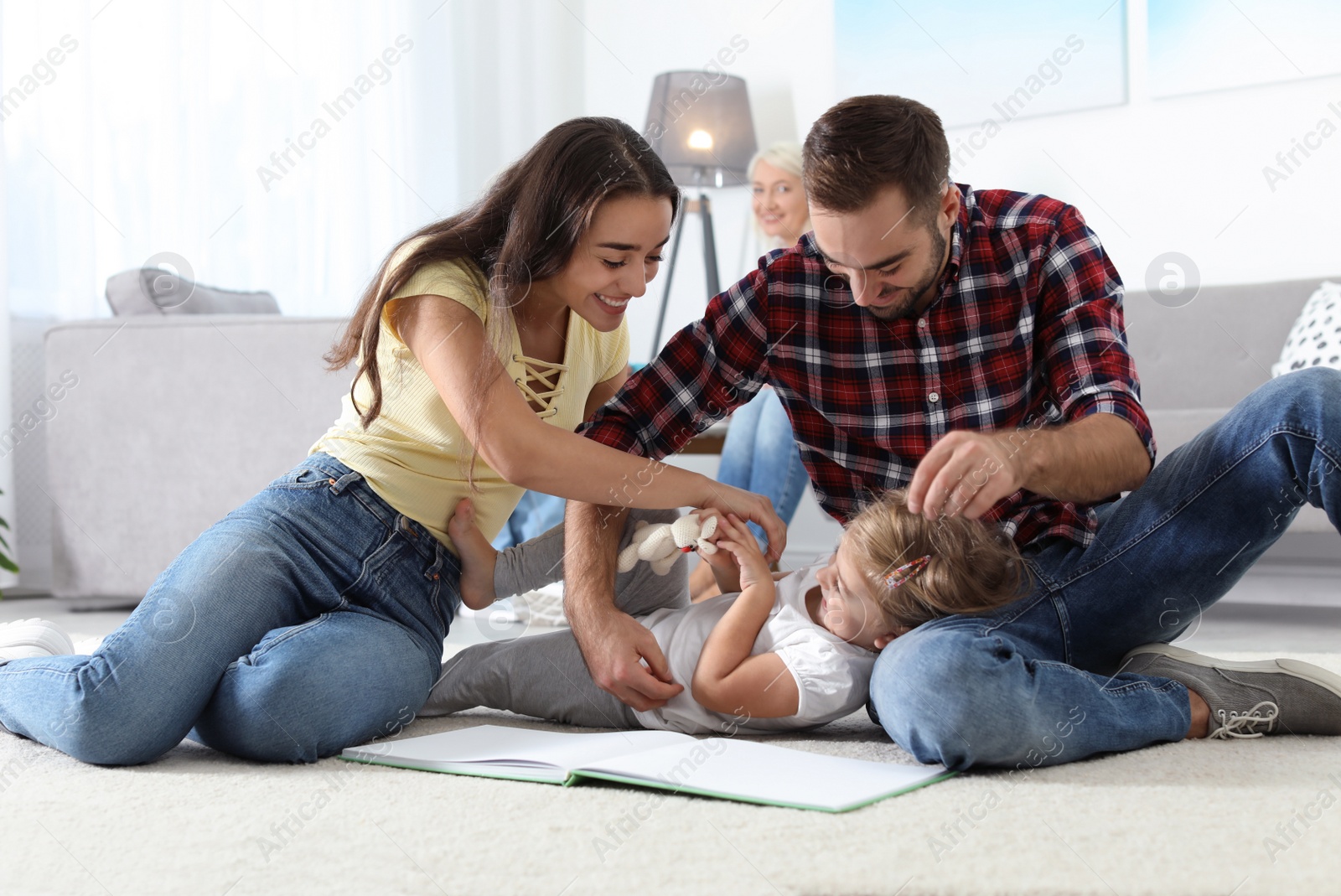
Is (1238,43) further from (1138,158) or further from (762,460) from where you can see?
(762,460)

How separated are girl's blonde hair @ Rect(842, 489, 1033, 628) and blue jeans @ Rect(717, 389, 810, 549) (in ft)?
3.54

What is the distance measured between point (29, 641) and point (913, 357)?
3.50 ft

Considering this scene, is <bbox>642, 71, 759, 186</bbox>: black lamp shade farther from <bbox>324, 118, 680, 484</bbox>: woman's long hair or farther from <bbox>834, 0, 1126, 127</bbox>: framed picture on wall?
<bbox>324, 118, 680, 484</bbox>: woman's long hair

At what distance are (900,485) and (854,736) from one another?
11.6 inches

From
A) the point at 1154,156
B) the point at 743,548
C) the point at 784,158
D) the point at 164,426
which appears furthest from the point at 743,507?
the point at 1154,156

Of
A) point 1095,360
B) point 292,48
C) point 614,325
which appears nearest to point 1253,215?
point 1095,360

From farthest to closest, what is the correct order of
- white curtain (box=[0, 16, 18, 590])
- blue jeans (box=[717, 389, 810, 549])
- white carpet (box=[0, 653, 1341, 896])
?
1. white curtain (box=[0, 16, 18, 590])
2. blue jeans (box=[717, 389, 810, 549])
3. white carpet (box=[0, 653, 1341, 896])

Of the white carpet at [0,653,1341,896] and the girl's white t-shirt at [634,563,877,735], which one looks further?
the girl's white t-shirt at [634,563,877,735]

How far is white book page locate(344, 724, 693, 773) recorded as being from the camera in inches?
42.3

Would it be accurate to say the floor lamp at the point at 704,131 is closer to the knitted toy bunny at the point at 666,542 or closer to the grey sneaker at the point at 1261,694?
the knitted toy bunny at the point at 666,542

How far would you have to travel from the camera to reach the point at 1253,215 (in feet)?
9.69

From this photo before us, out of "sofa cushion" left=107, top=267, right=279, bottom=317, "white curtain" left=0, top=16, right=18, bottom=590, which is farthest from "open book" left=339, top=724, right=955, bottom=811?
"white curtain" left=0, top=16, right=18, bottom=590

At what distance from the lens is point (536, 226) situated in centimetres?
125

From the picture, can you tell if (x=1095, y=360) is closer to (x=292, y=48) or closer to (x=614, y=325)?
(x=614, y=325)
